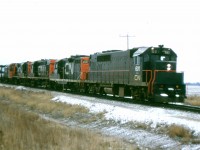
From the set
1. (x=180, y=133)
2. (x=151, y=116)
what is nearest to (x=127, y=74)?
(x=151, y=116)

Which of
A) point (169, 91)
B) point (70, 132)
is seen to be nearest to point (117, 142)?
point (70, 132)

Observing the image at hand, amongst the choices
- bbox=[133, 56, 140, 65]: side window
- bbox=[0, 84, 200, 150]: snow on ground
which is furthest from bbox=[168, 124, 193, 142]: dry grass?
bbox=[133, 56, 140, 65]: side window

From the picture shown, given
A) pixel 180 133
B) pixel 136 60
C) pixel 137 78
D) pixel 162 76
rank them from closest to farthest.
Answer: pixel 180 133 → pixel 162 76 → pixel 137 78 → pixel 136 60

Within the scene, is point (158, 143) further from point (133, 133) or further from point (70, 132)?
point (70, 132)

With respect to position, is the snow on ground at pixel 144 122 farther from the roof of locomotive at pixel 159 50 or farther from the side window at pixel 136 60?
the roof of locomotive at pixel 159 50

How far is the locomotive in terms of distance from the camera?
21797 mm

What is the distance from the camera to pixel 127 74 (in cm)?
2562

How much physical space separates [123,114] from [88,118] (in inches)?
106

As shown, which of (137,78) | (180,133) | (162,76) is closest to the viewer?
(180,133)

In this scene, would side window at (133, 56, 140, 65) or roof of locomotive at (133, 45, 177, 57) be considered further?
side window at (133, 56, 140, 65)

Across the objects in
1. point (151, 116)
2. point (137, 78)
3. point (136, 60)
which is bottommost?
point (151, 116)

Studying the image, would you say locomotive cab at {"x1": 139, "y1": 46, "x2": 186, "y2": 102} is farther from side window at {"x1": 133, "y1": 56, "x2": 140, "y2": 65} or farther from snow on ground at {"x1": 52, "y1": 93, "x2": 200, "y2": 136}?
snow on ground at {"x1": 52, "y1": 93, "x2": 200, "y2": 136}

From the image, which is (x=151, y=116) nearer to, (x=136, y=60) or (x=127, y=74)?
(x=136, y=60)

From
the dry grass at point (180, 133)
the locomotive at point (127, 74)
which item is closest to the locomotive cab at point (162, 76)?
the locomotive at point (127, 74)
